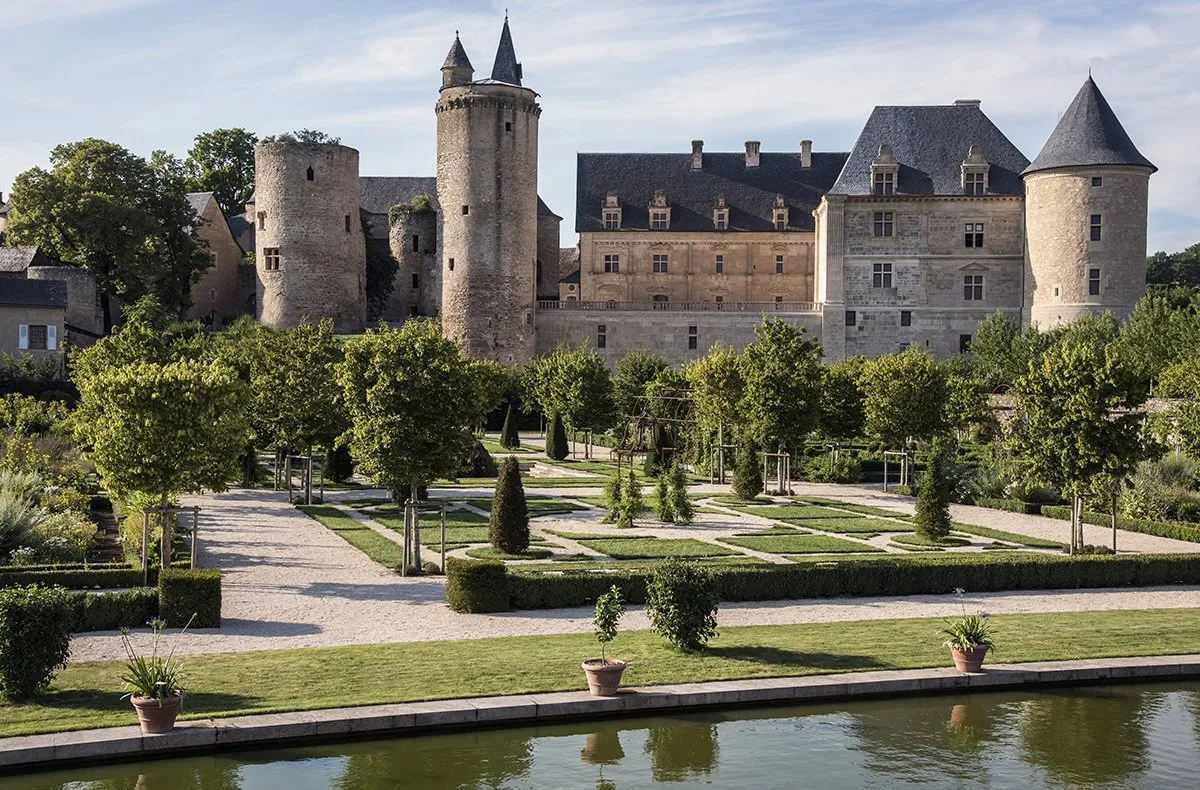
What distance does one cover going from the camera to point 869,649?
15078 millimetres

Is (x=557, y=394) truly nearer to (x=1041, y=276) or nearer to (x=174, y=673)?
(x=1041, y=276)

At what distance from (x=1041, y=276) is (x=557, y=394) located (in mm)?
24133

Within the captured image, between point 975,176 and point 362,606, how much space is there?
46172 mm

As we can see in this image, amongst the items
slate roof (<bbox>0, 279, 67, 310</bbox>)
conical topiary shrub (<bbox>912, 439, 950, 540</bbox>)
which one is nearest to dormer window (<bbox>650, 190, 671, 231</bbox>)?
slate roof (<bbox>0, 279, 67, 310</bbox>)

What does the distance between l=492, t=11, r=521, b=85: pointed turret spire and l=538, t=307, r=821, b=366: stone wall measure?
34.5ft

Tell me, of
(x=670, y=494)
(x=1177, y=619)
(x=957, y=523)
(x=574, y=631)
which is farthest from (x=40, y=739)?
(x=957, y=523)

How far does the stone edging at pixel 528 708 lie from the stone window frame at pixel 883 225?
145ft

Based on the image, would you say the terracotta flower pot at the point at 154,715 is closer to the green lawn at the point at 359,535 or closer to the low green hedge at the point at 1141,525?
the green lawn at the point at 359,535

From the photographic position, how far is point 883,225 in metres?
57.5

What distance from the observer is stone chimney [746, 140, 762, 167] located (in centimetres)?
6506

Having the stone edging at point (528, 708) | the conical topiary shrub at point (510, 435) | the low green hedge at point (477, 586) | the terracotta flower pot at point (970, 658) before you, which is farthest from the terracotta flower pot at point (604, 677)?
the conical topiary shrub at point (510, 435)

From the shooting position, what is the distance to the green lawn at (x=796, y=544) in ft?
71.8

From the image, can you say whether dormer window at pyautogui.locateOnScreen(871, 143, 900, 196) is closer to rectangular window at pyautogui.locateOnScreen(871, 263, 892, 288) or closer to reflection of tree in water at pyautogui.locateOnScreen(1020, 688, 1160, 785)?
rectangular window at pyautogui.locateOnScreen(871, 263, 892, 288)

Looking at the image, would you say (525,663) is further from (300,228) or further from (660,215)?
(660,215)
